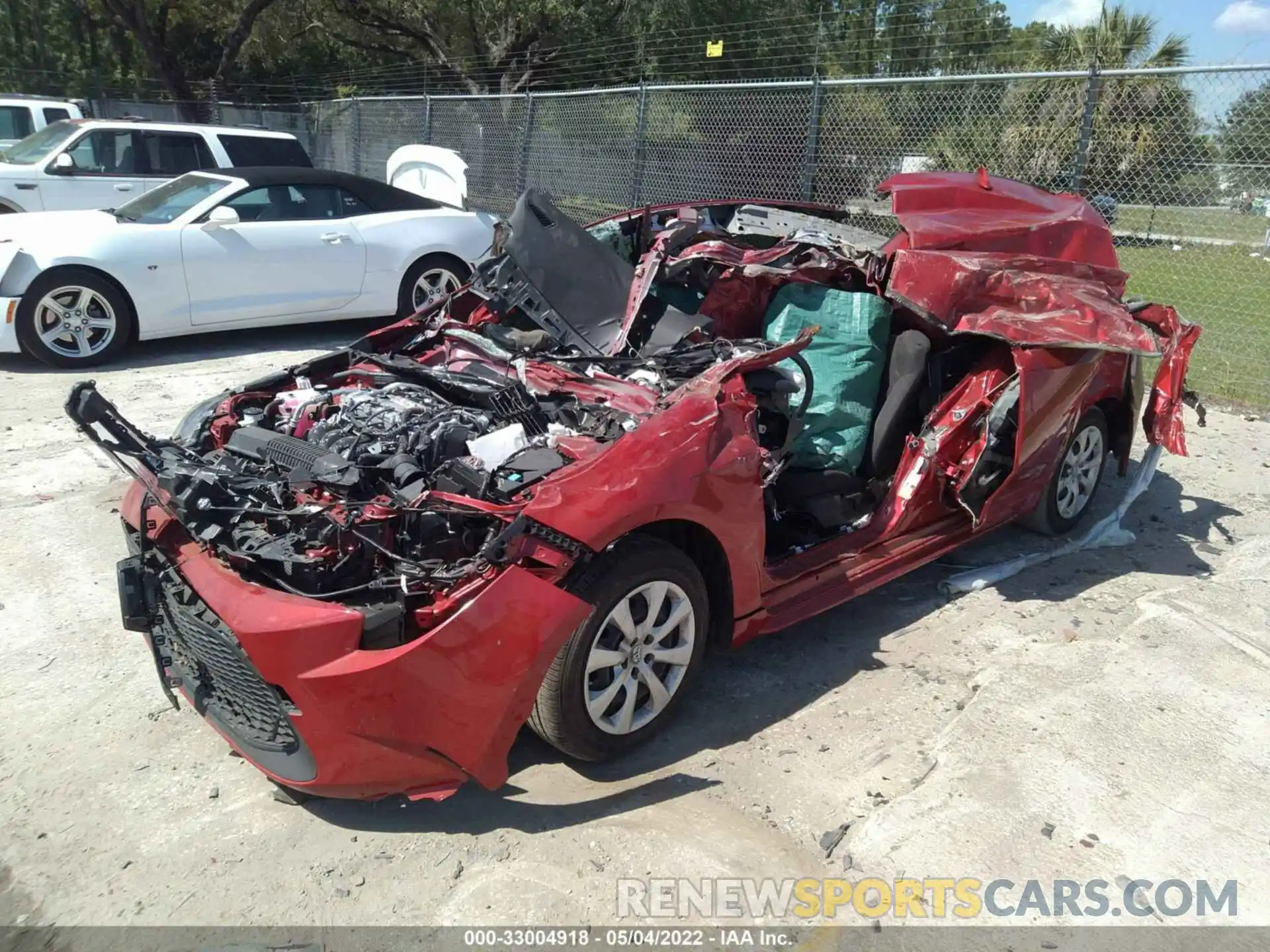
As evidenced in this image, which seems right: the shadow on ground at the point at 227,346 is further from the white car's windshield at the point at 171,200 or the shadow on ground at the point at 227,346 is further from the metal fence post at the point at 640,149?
the metal fence post at the point at 640,149

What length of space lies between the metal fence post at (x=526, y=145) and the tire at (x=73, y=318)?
6194 mm

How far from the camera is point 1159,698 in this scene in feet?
11.8

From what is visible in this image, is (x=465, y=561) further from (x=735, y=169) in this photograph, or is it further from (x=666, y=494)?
(x=735, y=169)

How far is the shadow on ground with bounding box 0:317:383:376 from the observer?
25.0 ft

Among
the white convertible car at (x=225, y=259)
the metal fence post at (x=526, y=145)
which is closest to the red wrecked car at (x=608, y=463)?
the white convertible car at (x=225, y=259)

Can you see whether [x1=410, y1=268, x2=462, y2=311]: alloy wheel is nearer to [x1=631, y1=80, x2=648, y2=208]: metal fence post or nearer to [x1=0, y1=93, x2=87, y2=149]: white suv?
[x1=631, y1=80, x2=648, y2=208]: metal fence post

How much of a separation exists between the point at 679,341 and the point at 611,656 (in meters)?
1.59

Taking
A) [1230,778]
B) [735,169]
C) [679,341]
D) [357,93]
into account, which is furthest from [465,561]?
[357,93]

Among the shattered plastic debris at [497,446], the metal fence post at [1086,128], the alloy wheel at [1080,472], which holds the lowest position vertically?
the alloy wheel at [1080,472]

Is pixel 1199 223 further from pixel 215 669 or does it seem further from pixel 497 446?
pixel 215 669

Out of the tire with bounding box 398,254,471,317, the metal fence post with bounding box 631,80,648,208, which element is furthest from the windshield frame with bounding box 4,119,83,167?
the metal fence post with bounding box 631,80,648,208

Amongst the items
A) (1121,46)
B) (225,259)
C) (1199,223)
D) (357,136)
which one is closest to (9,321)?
(225,259)

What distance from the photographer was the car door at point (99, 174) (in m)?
10.4

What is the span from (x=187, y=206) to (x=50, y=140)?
4292 mm
